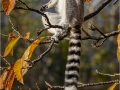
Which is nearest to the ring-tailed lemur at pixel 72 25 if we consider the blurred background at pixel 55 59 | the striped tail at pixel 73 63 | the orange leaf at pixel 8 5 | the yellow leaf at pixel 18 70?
the striped tail at pixel 73 63

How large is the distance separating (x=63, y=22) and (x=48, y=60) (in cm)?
1576

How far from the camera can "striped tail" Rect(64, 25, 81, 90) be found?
2.48 m

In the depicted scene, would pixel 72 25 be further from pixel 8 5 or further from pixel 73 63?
pixel 8 5

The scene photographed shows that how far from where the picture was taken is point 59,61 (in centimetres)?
1806

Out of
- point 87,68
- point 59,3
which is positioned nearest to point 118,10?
point 87,68

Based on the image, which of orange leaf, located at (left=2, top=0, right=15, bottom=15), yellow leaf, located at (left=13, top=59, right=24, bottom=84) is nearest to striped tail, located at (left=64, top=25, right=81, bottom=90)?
yellow leaf, located at (left=13, top=59, right=24, bottom=84)

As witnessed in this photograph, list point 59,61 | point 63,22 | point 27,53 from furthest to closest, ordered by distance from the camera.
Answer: point 59,61 < point 63,22 < point 27,53

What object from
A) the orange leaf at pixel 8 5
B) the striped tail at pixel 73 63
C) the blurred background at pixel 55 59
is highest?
Answer: the orange leaf at pixel 8 5

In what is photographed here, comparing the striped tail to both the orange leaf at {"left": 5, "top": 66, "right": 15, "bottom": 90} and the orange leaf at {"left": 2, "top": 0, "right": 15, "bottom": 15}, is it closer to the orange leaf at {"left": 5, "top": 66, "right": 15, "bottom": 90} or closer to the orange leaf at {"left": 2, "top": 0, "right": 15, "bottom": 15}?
the orange leaf at {"left": 5, "top": 66, "right": 15, "bottom": 90}

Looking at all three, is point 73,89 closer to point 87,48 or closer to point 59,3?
point 59,3

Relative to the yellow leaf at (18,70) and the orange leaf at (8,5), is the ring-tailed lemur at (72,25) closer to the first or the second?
the yellow leaf at (18,70)

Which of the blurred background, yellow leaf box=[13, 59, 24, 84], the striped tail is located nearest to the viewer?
yellow leaf box=[13, 59, 24, 84]

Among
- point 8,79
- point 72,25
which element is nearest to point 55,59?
point 72,25

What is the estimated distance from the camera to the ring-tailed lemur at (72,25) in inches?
99.3
